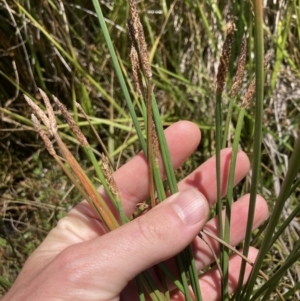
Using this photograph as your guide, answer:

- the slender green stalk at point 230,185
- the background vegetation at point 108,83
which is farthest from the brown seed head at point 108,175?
the background vegetation at point 108,83

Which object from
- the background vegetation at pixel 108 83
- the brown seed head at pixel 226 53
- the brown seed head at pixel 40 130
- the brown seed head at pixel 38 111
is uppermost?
the brown seed head at pixel 226 53

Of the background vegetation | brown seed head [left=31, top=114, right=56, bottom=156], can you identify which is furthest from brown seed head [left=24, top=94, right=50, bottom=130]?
the background vegetation

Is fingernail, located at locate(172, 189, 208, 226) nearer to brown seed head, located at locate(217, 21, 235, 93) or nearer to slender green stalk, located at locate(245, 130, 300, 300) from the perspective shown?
slender green stalk, located at locate(245, 130, 300, 300)

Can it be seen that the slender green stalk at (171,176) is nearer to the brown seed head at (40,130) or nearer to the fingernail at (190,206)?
the fingernail at (190,206)

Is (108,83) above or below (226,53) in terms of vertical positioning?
below

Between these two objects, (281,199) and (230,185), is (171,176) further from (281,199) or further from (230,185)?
(281,199)

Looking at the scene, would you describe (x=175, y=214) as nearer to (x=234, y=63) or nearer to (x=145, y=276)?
(x=145, y=276)

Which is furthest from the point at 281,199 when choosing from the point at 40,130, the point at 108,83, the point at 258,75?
the point at 108,83
